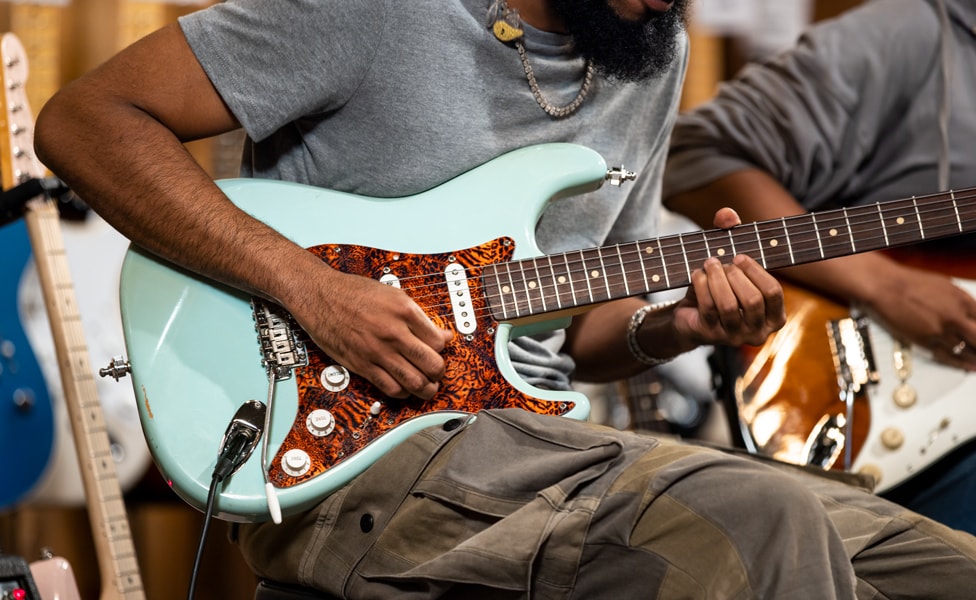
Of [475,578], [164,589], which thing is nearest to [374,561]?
[475,578]

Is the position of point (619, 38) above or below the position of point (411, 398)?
above

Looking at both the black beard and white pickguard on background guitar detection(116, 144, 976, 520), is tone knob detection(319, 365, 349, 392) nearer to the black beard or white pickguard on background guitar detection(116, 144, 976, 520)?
white pickguard on background guitar detection(116, 144, 976, 520)

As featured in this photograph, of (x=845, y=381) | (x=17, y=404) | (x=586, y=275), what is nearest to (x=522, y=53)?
(x=586, y=275)

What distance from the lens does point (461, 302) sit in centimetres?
128

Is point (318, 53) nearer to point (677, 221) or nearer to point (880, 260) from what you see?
point (880, 260)

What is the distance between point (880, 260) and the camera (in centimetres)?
183

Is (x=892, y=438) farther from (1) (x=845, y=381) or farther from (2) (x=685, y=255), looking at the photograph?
→ (2) (x=685, y=255)

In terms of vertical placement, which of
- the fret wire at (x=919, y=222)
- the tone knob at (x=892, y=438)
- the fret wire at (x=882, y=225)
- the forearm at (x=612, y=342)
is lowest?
the tone knob at (x=892, y=438)

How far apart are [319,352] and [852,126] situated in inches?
49.2

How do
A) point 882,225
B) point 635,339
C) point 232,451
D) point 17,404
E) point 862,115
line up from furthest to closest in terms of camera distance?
point 17,404 < point 862,115 < point 635,339 < point 882,225 < point 232,451

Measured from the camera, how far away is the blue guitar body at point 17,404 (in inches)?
91.6

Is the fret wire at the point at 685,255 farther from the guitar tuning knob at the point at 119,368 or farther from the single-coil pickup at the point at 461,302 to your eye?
the guitar tuning knob at the point at 119,368

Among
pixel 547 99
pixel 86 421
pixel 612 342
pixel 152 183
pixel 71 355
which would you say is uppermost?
pixel 152 183

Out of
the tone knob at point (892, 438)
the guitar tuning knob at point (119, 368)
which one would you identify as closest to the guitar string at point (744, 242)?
the guitar tuning knob at point (119, 368)
